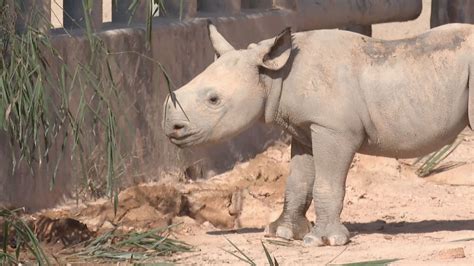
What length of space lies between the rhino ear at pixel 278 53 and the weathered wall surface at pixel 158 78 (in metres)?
0.81

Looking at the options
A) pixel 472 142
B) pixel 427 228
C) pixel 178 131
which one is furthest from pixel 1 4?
pixel 472 142

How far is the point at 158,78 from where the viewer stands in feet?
30.8

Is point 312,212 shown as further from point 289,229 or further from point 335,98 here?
point 335,98

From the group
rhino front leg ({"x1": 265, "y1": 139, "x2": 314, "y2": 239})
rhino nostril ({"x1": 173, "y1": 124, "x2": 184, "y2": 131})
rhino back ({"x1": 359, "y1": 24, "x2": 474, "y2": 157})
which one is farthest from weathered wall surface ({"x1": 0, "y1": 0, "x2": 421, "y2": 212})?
rhino back ({"x1": 359, "y1": 24, "x2": 474, "y2": 157})

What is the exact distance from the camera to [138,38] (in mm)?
9062

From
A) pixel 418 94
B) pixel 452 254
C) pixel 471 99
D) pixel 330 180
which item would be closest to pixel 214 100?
pixel 330 180

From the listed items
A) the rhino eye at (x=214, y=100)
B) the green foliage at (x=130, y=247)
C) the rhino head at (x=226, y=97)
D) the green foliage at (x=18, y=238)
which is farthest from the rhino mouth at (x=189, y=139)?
the green foliage at (x=18, y=238)

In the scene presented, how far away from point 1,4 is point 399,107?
2.39m

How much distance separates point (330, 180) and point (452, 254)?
2.92 ft

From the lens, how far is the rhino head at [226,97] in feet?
24.9

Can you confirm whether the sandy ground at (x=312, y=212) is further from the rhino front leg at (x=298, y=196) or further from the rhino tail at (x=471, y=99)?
the rhino tail at (x=471, y=99)

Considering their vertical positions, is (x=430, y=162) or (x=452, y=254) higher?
(x=452, y=254)

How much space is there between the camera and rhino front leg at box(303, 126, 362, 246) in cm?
765

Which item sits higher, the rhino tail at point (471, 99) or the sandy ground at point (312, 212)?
the rhino tail at point (471, 99)
